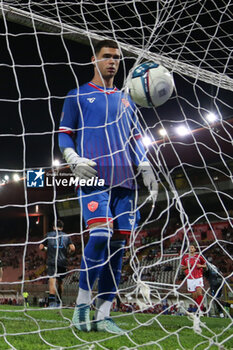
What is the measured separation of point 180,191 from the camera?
17.1 metres

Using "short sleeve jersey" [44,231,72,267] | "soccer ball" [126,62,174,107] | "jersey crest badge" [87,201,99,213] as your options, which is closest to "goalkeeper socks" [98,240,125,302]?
"jersey crest badge" [87,201,99,213]

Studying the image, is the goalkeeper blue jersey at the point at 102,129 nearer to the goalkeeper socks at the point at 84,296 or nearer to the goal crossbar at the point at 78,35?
the goal crossbar at the point at 78,35

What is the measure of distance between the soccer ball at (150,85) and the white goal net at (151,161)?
0.10 meters

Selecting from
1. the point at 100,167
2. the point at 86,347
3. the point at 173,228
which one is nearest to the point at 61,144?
the point at 100,167

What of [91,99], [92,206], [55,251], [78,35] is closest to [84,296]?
[92,206]

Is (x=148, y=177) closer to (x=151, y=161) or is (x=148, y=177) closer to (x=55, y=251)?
(x=55, y=251)

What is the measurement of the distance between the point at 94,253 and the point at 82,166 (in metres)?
0.53

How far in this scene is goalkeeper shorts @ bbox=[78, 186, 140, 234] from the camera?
2371 mm

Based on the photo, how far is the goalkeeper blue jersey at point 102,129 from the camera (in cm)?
258

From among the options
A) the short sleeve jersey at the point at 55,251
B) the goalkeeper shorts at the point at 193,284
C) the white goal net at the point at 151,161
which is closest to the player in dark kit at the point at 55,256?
the short sleeve jersey at the point at 55,251

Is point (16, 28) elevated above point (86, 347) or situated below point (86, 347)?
above

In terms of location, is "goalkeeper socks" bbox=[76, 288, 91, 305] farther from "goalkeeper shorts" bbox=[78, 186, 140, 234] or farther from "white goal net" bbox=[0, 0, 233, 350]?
"goalkeeper shorts" bbox=[78, 186, 140, 234]

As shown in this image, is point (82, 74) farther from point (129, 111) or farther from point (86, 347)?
point (86, 347)

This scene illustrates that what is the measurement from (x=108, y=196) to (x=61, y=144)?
20.3 inches
